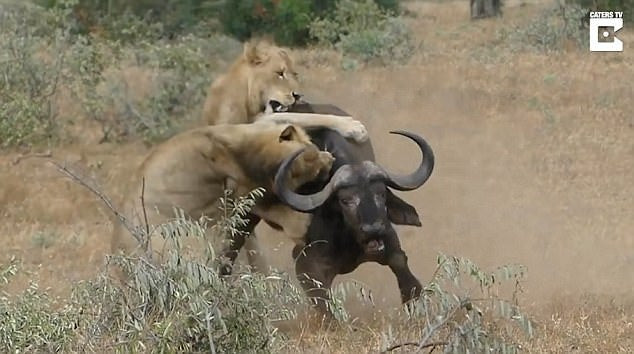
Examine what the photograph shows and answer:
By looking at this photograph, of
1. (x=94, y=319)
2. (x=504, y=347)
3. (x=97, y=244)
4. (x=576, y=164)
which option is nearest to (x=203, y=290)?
(x=94, y=319)

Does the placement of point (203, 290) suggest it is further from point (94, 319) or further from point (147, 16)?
point (147, 16)

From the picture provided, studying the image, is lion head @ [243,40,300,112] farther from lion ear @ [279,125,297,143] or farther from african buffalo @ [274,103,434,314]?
lion ear @ [279,125,297,143]

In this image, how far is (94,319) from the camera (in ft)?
18.4

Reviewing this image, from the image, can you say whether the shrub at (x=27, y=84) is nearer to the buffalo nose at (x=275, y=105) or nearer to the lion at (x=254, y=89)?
the lion at (x=254, y=89)

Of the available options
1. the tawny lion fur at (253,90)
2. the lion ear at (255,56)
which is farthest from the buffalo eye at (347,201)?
the lion ear at (255,56)

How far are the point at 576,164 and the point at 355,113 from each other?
3.12 meters

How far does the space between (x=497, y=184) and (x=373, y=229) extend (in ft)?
17.0

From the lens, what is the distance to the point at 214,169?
869cm

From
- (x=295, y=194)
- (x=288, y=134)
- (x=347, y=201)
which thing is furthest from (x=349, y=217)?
(x=288, y=134)

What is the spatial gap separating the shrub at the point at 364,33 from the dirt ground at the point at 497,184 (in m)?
1.02

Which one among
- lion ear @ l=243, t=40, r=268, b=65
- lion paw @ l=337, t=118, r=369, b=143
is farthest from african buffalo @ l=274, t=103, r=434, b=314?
lion ear @ l=243, t=40, r=268, b=65

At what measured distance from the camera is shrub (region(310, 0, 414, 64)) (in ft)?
75.7

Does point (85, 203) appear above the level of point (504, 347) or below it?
below

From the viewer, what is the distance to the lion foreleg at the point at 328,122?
29.5 feet
